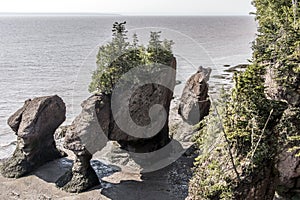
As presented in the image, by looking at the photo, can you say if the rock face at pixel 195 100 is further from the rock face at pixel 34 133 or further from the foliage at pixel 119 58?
the rock face at pixel 34 133

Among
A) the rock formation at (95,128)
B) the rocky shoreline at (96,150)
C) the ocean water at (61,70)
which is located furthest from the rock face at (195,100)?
the rock formation at (95,128)

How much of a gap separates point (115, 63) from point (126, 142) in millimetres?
5404

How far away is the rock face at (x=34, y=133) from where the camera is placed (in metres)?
23.6

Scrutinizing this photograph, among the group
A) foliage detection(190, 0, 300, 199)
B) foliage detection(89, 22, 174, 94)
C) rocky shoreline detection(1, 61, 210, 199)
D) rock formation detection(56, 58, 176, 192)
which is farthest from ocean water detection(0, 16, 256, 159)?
foliage detection(190, 0, 300, 199)

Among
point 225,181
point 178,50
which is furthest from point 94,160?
point 178,50

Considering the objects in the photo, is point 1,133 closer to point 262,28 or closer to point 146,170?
point 146,170

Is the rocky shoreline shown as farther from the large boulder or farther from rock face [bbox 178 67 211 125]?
rock face [bbox 178 67 211 125]

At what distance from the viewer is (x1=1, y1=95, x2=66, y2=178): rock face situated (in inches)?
928

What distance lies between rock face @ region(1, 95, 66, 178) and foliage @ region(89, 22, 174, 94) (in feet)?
13.0

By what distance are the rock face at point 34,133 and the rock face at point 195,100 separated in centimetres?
1004

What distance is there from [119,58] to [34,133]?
278 inches

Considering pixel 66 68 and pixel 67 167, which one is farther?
pixel 66 68

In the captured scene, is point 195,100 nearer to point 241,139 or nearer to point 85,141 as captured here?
point 85,141

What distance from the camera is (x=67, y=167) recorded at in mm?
24609
